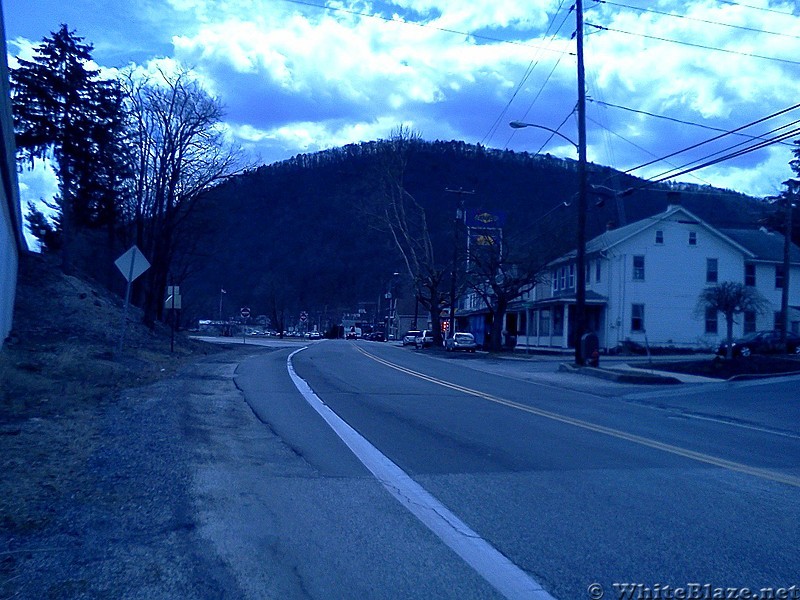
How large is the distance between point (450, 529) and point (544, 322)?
52954 mm

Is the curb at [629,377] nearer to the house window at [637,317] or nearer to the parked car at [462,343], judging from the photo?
the house window at [637,317]

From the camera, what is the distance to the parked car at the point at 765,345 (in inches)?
1476

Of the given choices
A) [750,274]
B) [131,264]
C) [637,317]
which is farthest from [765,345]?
[131,264]

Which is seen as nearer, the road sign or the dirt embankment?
the dirt embankment

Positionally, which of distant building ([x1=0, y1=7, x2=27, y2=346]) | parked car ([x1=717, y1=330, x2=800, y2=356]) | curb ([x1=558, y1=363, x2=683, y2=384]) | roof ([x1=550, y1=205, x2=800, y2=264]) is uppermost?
roof ([x1=550, y1=205, x2=800, y2=264])

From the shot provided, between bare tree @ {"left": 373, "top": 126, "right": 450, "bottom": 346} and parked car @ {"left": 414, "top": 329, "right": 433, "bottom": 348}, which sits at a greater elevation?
bare tree @ {"left": 373, "top": 126, "right": 450, "bottom": 346}

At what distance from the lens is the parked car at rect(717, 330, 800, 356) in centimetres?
3750

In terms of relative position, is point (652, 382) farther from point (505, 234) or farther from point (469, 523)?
point (505, 234)

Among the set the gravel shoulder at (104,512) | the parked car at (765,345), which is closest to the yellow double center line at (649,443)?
the gravel shoulder at (104,512)

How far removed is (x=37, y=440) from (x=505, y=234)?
43168 mm

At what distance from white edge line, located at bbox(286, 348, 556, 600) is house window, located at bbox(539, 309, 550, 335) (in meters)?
47.4

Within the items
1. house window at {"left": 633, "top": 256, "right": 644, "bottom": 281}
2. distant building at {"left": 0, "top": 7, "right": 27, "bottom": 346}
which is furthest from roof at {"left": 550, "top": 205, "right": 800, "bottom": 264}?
distant building at {"left": 0, "top": 7, "right": 27, "bottom": 346}

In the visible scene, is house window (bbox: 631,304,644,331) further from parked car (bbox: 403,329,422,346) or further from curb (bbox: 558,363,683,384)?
parked car (bbox: 403,329,422,346)

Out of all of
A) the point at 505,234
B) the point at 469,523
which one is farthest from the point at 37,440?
the point at 505,234
